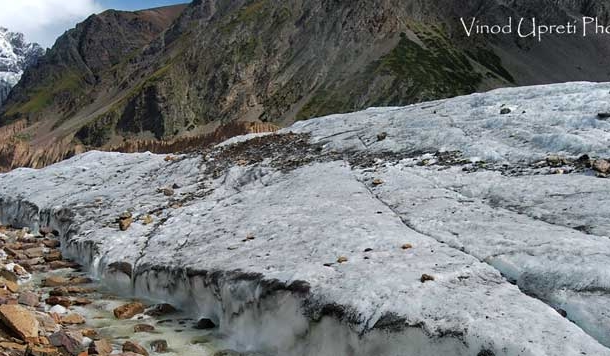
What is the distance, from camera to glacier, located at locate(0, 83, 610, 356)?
30.2ft

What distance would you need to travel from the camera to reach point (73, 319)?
1295 cm

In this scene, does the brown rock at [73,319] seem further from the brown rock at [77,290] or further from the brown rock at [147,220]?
the brown rock at [147,220]

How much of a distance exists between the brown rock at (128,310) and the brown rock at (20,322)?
9.37ft

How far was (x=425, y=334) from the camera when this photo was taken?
8.84 m

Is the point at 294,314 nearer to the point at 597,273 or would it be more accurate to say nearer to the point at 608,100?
the point at 597,273

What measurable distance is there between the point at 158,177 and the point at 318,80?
17098cm

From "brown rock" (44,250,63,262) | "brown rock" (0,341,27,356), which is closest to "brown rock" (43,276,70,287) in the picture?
"brown rock" (44,250,63,262)

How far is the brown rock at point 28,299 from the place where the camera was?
539 inches

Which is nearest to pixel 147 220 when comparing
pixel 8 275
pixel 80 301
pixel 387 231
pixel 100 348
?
pixel 8 275

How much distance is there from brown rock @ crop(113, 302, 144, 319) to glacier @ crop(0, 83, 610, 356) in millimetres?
942

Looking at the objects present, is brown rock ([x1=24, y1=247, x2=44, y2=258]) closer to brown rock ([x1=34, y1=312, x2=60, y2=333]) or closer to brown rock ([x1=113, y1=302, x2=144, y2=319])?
brown rock ([x1=113, y1=302, x2=144, y2=319])

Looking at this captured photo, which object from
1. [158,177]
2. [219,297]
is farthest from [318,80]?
[219,297]

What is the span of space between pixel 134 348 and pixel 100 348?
2.19 ft

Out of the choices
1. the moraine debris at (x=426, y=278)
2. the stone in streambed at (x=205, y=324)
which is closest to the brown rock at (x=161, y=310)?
the stone in streambed at (x=205, y=324)
